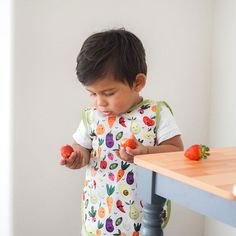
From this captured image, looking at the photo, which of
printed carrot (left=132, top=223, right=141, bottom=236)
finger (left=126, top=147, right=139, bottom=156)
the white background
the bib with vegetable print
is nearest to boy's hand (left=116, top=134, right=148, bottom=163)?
finger (left=126, top=147, right=139, bottom=156)

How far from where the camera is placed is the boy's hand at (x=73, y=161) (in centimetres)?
116

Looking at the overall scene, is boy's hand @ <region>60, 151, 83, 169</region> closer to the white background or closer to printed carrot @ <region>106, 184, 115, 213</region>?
printed carrot @ <region>106, 184, 115, 213</region>

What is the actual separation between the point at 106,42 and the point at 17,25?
1.44ft

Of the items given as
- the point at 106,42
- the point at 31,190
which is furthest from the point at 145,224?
the point at 31,190

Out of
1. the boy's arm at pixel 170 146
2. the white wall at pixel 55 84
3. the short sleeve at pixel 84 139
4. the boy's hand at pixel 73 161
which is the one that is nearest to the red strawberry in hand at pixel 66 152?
the boy's hand at pixel 73 161

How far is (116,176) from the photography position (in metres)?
1.20

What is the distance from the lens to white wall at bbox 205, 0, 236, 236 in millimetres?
1801

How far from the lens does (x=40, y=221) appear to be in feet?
5.09

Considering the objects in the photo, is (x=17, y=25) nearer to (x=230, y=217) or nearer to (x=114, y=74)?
(x=114, y=74)

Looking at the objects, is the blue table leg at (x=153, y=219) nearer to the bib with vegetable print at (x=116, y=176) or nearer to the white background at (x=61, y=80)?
the bib with vegetable print at (x=116, y=176)

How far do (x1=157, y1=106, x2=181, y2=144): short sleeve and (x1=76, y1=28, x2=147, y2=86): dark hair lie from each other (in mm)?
136

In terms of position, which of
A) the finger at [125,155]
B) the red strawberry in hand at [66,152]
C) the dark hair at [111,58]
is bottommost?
the red strawberry in hand at [66,152]

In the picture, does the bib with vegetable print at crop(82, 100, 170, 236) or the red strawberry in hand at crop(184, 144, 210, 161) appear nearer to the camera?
the red strawberry in hand at crop(184, 144, 210, 161)

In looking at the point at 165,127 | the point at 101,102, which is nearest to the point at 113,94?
the point at 101,102
